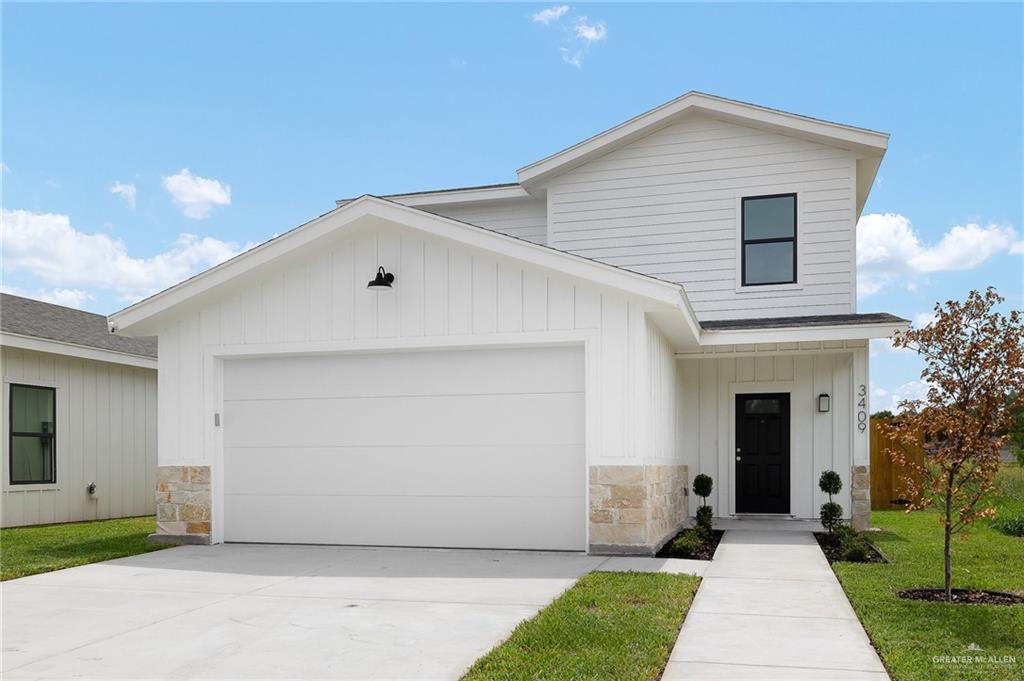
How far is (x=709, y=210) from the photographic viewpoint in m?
14.3

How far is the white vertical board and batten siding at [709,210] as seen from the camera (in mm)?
13781

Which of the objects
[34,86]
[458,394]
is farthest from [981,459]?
[34,86]

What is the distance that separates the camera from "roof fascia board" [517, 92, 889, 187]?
44.0 feet

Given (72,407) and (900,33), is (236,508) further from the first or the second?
(900,33)

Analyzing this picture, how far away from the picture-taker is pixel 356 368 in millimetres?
11078

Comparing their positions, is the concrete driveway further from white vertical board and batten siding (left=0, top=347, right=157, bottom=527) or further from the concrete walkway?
white vertical board and batten siding (left=0, top=347, right=157, bottom=527)

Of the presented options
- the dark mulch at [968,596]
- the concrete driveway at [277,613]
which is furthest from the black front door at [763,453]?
the dark mulch at [968,596]

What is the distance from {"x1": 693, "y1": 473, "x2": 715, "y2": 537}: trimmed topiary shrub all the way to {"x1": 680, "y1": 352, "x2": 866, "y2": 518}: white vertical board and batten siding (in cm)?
48

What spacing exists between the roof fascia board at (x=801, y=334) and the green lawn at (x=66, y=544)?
7902 millimetres

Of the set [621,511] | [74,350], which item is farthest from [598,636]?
[74,350]

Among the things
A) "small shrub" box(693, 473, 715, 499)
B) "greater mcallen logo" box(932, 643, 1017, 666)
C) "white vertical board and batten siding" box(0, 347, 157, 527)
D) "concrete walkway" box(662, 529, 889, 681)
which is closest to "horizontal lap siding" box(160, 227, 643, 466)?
"concrete walkway" box(662, 529, 889, 681)

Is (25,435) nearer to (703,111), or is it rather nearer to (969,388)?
(703,111)

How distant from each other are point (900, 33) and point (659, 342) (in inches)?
218

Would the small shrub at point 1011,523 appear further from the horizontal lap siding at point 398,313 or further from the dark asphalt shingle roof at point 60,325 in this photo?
the dark asphalt shingle roof at point 60,325
